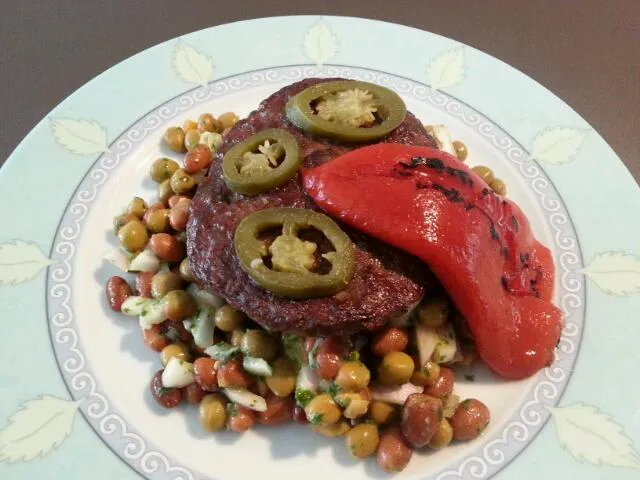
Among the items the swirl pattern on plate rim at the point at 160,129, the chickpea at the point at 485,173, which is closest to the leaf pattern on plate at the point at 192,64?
the swirl pattern on plate rim at the point at 160,129

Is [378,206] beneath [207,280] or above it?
above

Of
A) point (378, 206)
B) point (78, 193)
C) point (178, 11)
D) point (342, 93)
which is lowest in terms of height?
point (378, 206)

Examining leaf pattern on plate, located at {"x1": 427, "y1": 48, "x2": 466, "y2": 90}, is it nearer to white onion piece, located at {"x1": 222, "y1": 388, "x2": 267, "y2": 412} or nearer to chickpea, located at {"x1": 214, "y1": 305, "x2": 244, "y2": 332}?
chickpea, located at {"x1": 214, "y1": 305, "x2": 244, "y2": 332}

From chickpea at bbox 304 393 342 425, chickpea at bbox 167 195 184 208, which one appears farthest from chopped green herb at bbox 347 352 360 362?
chickpea at bbox 167 195 184 208

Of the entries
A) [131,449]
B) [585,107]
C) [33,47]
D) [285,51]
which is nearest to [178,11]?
[33,47]

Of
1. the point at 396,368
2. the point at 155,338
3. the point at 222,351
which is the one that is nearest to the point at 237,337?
the point at 222,351

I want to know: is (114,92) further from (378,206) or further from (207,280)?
(378,206)

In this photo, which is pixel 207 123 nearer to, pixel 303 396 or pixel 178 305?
pixel 178 305
